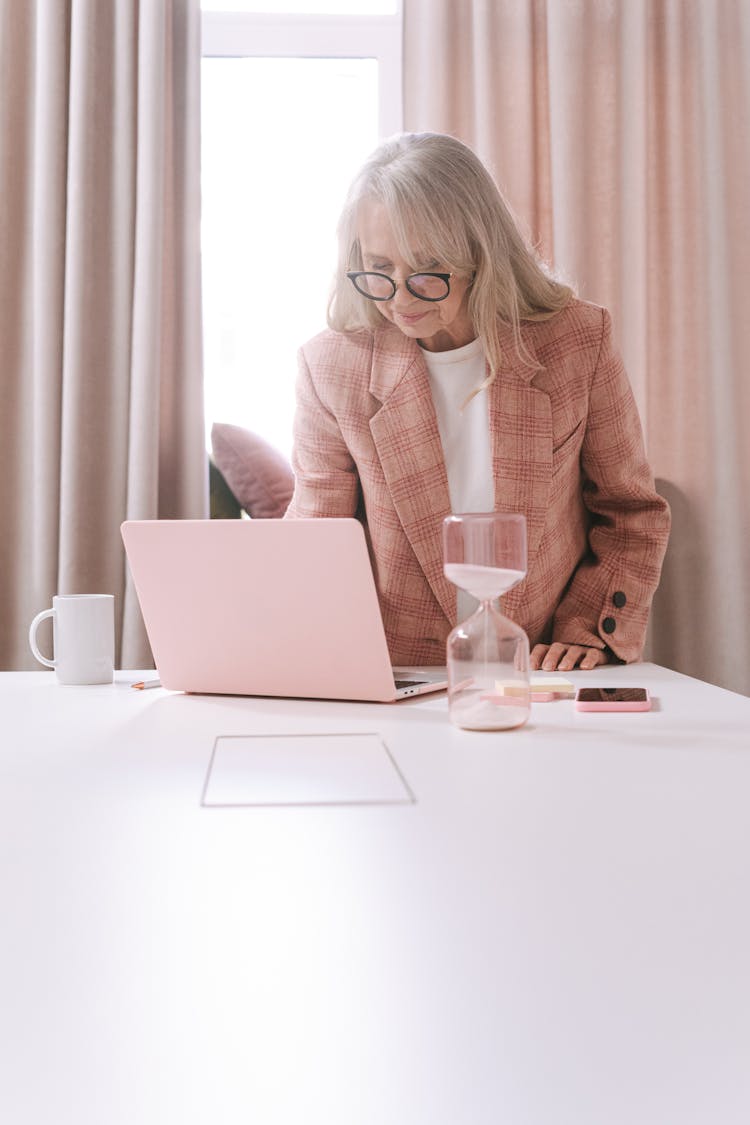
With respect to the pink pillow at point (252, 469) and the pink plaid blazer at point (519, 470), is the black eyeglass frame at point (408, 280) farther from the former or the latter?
the pink pillow at point (252, 469)

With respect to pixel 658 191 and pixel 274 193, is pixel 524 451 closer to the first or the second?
pixel 658 191

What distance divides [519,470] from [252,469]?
1.03 m

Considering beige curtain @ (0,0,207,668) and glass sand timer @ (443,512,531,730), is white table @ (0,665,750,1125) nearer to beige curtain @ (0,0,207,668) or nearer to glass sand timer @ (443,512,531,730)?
glass sand timer @ (443,512,531,730)

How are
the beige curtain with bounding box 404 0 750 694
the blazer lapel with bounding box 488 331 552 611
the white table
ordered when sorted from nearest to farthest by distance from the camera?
the white table < the blazer lapel with bounding box 488 331 552 611 < the beige curtain with bounding box 404 0 750 694

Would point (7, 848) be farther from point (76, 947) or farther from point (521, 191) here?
point (521, 191)

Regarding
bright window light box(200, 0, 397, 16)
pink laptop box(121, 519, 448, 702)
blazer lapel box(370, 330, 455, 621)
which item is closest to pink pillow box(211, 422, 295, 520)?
blazer lapel box(370, 330, 455, 621)

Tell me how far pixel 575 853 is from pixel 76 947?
0.27 m

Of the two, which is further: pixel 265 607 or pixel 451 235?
pixel 451 235

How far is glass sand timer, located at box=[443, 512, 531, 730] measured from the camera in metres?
0.97

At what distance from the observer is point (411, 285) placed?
5.50 ft

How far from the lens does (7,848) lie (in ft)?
2.06

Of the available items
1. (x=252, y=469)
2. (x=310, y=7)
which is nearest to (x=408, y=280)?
(x=252, y=469)

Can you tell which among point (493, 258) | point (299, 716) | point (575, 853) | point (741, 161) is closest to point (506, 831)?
point (575, 853)

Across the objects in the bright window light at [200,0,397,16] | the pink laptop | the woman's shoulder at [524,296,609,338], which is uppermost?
the bright window light at [200,0,397,16]
